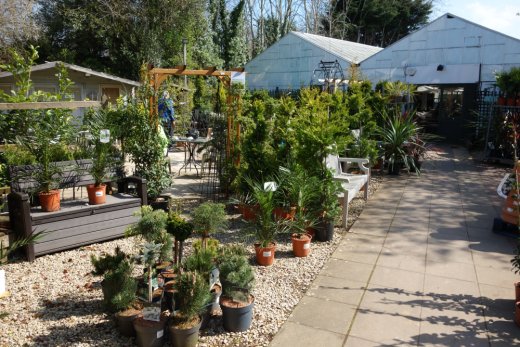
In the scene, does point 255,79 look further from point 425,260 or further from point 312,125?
point 425,260

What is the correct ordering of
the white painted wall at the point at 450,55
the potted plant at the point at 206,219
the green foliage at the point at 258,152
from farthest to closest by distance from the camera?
1. the white painted wall at the point at 450,55
2. the green foliage at the point at 258,152
3. the potted plant at the point at 206,219

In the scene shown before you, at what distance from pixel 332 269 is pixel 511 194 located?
8.39 feet

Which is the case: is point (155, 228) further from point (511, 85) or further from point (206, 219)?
point (511, 85)

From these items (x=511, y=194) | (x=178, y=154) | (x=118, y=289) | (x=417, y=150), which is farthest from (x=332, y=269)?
(x=178, y=154)

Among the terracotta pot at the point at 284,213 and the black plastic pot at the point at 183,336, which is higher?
the terracotta pot at the point at 284,213

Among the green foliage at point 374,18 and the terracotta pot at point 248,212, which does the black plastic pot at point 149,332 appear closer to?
the terracotta pot at point 248,212

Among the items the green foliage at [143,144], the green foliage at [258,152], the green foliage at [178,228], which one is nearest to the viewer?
the green foliage at [178,228]

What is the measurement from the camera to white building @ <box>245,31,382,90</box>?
57.9 ft

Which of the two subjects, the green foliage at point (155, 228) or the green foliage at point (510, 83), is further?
the green foliage at point (510, 83)

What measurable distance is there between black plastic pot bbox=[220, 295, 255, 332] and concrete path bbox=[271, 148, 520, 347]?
0.26 m

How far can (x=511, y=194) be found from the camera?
198 inches

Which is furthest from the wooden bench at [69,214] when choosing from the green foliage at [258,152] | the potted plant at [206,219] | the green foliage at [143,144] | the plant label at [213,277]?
the plant label at [213,277]

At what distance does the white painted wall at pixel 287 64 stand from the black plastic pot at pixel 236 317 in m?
15.3

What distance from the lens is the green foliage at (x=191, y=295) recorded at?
2816mm
